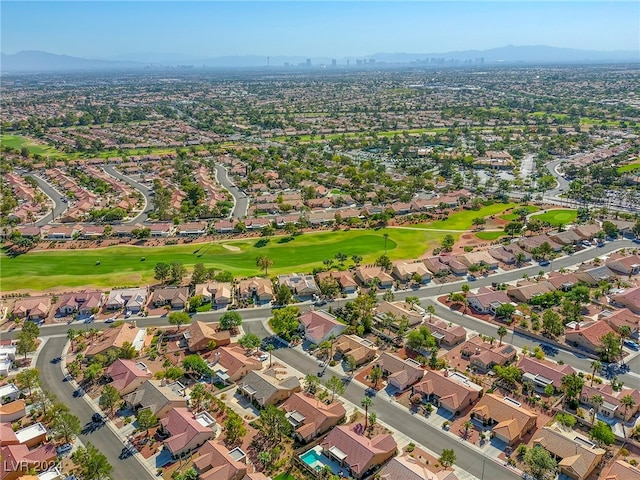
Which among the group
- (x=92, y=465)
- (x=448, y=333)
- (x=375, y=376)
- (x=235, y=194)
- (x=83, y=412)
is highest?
(x=235, y=194)

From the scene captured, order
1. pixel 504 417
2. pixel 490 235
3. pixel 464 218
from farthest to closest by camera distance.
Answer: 1. pixel 464 218
2. pixel 490 235
3. pixel 504 417

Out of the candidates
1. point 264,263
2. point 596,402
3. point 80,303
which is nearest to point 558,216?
point 596,402

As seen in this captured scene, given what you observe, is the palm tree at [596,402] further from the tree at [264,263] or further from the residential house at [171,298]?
the residential house at [171,298]

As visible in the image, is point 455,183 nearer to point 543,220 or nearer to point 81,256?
point 543,220

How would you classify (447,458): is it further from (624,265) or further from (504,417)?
(624,265)

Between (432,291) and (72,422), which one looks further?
(432,291)

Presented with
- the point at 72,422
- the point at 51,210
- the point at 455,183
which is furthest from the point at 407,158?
the point at 72,422
